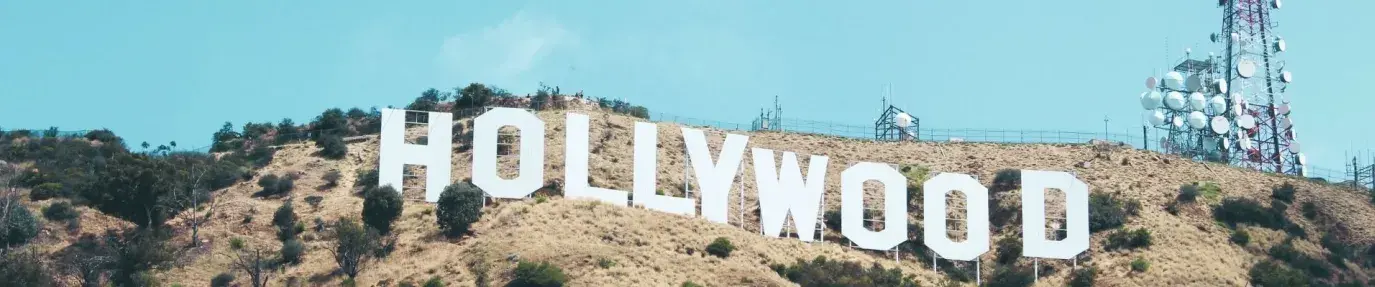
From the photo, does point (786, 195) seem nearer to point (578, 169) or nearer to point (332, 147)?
point (578, 169)

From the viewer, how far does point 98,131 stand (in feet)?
281

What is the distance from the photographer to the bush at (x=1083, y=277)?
228ft

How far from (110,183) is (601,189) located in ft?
59.8

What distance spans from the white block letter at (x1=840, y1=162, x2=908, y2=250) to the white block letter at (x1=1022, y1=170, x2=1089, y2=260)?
4.83m

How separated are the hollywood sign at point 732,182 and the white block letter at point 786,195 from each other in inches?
1.5

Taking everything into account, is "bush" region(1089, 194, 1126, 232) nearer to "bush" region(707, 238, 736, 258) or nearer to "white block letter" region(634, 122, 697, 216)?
"bush" region(707, 238, 736, 258)

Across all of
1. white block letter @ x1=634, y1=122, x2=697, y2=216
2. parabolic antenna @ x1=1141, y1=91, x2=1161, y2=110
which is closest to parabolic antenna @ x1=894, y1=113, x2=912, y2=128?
parabolic antenna @ x1=1141, y1=91, x2=1161, y2=110

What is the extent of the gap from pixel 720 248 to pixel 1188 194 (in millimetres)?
24656

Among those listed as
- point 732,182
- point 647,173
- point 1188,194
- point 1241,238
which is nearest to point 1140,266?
point 1241,238

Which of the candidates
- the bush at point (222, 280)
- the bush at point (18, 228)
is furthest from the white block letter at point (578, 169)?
the bush at point (18, 228)

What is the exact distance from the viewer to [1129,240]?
242 feet

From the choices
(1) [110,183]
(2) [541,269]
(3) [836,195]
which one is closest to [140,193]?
(1) [110,183]

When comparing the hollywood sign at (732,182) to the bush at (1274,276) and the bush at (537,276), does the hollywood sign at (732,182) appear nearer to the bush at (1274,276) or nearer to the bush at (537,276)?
the bush at (1274,276)

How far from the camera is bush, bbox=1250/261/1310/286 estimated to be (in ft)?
227
